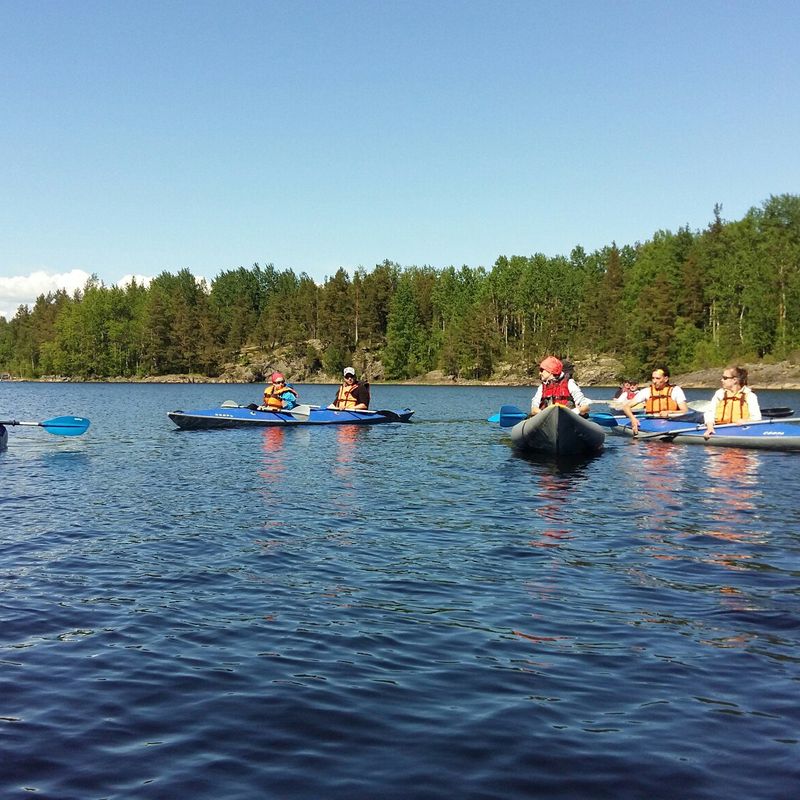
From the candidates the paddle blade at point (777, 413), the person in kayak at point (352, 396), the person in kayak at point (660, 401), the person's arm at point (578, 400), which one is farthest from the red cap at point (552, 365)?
the person in kayak at point (352, 396)

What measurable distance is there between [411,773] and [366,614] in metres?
2.73

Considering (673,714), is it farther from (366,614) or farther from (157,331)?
(157,331)

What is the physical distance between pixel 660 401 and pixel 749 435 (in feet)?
12.7

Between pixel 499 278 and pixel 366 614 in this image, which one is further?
pixel 499 278

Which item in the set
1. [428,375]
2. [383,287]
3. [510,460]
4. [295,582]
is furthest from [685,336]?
[295,582]

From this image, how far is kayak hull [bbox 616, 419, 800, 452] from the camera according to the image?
2030 centimetres

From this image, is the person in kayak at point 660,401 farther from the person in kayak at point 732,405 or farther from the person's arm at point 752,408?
the person's arm at point 752,408

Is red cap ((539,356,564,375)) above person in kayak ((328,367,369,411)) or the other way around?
above

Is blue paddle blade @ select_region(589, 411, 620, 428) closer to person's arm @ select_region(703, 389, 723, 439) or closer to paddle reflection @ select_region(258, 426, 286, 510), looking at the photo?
person's arm @ select_region(703, 389, 723, 439)

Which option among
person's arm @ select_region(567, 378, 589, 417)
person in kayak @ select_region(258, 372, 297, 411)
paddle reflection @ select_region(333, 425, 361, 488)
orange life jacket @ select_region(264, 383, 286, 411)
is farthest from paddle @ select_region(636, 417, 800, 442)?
orange life jacket @ select_region(264, 383, 286, 411)

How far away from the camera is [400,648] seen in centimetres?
609

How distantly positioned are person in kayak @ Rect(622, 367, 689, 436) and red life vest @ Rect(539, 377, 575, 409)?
417cm

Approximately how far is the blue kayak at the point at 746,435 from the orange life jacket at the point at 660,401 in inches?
46.6

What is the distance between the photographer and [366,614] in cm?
694
